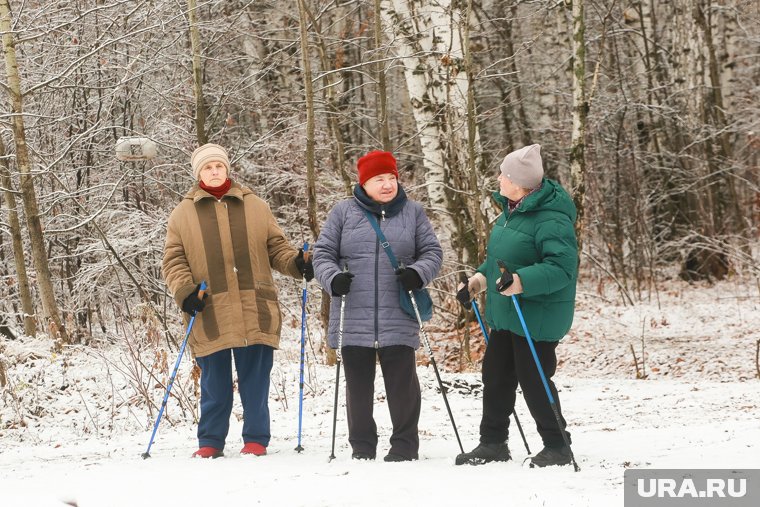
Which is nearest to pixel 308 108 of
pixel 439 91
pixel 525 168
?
pixel 439 91

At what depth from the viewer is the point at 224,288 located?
5.36 metres

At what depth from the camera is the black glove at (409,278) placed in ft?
16.3

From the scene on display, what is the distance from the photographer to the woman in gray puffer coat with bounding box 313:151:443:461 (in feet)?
16.7

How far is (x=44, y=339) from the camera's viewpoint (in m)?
8.35

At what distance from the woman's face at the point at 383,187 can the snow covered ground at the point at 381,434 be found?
1525mm

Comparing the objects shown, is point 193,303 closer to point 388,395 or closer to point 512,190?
point 388,395

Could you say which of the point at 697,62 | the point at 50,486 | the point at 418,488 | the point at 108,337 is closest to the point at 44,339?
the point at 108,337

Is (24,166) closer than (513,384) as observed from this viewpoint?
No

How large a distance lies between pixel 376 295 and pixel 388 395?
1.96ft

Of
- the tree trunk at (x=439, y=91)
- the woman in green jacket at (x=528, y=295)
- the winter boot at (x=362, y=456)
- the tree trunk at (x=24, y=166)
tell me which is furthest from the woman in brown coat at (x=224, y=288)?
the tree trunk at (x=439, y=91)

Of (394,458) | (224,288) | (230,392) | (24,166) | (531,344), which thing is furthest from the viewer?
(24,166)

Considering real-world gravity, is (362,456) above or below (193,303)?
below

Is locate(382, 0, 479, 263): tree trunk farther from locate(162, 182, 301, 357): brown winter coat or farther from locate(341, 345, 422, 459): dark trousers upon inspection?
locate(341, 345, 422, 459): dark trousers

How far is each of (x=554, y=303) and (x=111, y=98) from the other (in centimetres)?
863
